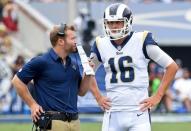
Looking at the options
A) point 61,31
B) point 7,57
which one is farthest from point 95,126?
point 61,31

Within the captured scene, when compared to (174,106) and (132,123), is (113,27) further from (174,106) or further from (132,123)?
(174,106)

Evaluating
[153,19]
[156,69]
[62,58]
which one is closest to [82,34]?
[156,69]

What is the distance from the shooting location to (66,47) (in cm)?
788

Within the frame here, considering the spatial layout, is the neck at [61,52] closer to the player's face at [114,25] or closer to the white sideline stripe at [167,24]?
the player's face at [114,25]

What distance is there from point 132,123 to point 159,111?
40.5ft

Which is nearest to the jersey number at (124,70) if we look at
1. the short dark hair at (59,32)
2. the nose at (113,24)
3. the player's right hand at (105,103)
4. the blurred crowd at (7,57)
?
the player's right hand at (105,103)

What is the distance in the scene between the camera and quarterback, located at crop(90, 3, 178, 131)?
7707 millimetres

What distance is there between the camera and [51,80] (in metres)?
7.80

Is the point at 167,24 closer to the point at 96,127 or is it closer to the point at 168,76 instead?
the point at 96,127

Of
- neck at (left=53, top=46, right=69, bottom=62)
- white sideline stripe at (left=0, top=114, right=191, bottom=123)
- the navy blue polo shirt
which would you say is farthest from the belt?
white sideline stripe at (left=0, top=114, right=191, bottom=123)

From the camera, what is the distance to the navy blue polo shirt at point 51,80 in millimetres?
7781

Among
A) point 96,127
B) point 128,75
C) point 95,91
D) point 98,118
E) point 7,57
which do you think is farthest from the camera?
point 7,57

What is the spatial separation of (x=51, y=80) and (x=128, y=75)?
0.75m

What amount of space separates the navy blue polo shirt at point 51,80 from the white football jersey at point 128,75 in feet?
1.33
